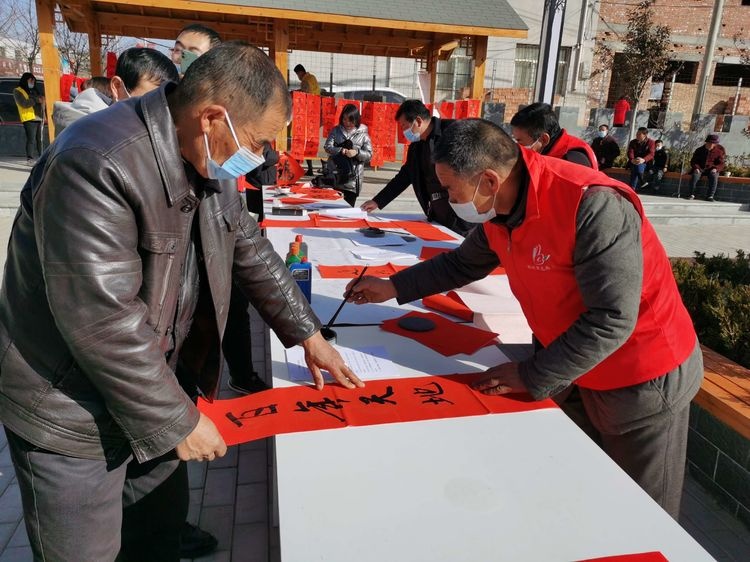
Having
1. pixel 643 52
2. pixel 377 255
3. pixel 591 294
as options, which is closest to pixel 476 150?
pixel 591 294

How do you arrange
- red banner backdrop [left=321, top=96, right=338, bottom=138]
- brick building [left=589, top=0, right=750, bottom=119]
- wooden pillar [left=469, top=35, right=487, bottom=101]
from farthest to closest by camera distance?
brick building [left=589, top=0, right=750, bottom=119], wooden pillar [left=469, top=35, right=487, bottom=101], red banner backdrop [left=321, top=96, right=338, bottom=138]

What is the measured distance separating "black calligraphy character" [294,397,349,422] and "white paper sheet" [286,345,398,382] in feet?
0.45

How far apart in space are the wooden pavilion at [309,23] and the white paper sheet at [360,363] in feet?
25.6

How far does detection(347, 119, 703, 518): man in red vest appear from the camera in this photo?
130 cm

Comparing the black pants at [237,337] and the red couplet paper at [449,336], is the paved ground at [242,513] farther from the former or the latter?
the red couplet paper at [449,336]

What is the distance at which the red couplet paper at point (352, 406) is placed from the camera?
1.28 m

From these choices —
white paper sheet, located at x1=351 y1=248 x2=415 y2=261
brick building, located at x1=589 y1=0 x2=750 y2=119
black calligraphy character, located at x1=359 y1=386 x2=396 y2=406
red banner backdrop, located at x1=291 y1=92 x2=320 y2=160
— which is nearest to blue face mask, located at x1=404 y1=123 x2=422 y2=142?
white paper sheet, located at x1=351 y1=248 x2=415 y2=261

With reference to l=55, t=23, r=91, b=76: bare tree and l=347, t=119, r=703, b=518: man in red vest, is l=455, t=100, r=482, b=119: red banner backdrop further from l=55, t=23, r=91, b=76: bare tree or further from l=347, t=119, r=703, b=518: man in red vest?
l=55, t=23, r=91, b=76: bare tree

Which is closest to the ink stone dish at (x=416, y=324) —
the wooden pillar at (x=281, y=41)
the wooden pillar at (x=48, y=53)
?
the wooden pillar at (x=281, y=41)

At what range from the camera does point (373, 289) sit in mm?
1978

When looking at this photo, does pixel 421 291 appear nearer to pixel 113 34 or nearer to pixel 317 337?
pixel 317 337

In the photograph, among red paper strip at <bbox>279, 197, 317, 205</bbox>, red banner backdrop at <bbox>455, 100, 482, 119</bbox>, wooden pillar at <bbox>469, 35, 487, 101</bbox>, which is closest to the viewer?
red paper strip at <bbox>279, 197, 317, 205</bbox>

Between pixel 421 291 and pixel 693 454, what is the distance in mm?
1413

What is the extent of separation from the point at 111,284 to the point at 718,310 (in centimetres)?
257
